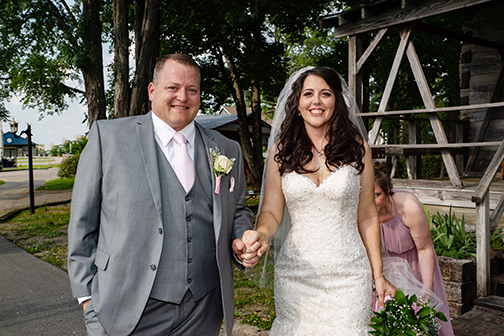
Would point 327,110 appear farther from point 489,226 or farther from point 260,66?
point 260,66

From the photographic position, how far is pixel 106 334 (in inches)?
88.7

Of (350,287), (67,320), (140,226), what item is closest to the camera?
(140,226)

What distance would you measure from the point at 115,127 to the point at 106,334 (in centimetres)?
118

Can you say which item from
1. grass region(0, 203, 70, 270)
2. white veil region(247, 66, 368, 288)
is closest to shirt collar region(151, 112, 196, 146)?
white veil region(247, 66, 368, 288)

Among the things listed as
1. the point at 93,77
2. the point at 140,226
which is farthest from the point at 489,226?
the point at 93,77

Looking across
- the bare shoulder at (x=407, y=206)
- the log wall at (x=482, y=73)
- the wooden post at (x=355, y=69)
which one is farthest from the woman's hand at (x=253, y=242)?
the log wall at (x=482, y=73)

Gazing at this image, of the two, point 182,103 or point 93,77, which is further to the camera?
point 93,77

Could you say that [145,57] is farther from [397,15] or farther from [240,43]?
[240,43]

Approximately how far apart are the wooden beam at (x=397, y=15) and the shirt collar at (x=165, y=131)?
655 centimetres

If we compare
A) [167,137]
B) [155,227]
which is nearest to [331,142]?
[167,137]

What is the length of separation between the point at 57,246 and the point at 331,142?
789cm

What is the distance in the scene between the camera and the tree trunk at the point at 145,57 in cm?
911

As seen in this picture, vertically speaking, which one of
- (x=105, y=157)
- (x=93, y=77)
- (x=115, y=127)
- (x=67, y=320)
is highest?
(x=93, y=77)

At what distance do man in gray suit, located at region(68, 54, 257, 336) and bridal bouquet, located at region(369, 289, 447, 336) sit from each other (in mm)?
898
